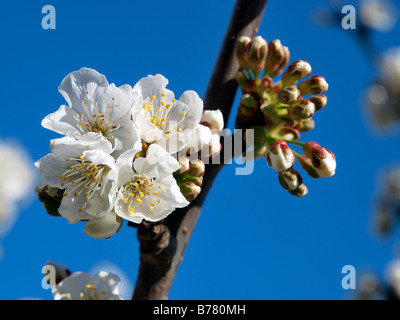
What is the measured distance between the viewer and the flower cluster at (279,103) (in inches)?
53.2

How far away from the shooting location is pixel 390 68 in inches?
272

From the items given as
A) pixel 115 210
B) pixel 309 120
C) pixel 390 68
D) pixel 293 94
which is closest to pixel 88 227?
pixel 115 210

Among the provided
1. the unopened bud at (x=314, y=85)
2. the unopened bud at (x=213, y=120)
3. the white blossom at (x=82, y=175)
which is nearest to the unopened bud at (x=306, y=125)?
the unopened bud at (x=314, y=85)

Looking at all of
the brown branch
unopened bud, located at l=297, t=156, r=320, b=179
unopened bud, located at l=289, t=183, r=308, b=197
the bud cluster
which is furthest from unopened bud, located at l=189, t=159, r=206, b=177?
unopened bud, located at l=297, t=156, r=320, b=179

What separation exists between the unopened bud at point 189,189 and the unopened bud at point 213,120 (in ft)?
0.57

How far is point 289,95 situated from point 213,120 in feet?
0.86

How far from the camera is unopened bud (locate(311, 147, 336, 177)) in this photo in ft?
4.35

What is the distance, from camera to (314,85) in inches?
56.2

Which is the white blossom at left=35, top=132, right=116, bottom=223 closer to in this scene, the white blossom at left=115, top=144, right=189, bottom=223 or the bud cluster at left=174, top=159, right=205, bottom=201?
the white blossom at left=115, top=144, right=189, bottom=223

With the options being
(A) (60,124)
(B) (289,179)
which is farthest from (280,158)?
(A) (60,124)

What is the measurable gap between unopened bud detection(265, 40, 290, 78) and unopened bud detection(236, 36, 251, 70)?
7cm

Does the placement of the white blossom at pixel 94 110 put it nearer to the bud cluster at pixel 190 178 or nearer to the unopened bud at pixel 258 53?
the bud cluster at pixel 190 178
